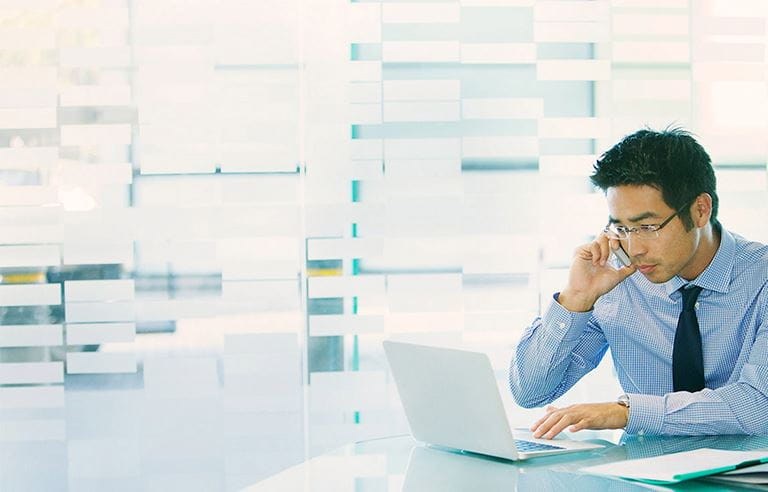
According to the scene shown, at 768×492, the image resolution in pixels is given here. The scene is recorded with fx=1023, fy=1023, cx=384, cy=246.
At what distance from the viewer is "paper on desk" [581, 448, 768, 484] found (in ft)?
5.84

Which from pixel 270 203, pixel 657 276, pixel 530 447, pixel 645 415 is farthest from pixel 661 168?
pixel 270 203

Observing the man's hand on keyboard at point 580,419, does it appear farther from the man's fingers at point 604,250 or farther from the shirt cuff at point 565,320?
the man's fingers at point 604,250

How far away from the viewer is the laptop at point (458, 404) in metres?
1.96

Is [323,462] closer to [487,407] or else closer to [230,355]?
[487,407]

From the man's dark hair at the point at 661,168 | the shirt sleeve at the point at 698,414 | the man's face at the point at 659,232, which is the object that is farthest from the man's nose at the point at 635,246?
the shirt sleeve at the point at 698,414

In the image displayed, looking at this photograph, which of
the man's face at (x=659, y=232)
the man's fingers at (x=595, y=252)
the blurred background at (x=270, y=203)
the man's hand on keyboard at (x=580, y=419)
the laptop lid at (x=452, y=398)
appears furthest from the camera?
the blurred background at (x=270, y=203)

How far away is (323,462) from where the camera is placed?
213 cm

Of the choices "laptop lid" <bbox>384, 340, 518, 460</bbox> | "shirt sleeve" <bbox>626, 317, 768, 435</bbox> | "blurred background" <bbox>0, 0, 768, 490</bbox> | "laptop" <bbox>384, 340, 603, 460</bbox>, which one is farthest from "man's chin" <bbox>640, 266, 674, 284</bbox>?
"blurred background" <bbox>0, 0, 768, 490</bbox>

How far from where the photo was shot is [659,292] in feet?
8.73

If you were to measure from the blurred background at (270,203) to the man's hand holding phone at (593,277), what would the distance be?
1264mm

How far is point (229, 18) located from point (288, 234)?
84 cm

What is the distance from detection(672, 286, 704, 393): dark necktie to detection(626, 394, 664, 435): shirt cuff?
0.35m

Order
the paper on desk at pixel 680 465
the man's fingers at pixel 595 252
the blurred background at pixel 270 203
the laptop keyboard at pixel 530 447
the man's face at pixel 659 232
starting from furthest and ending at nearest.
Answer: the blurred background at pixel 270 203
the man's fingers at pixel 595 252
the man's face at pixel 659 232
the laptop keyboard at pixel 530 447
the paper on desk at pixel 680 465

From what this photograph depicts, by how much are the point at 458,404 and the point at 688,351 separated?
82 centimetres
